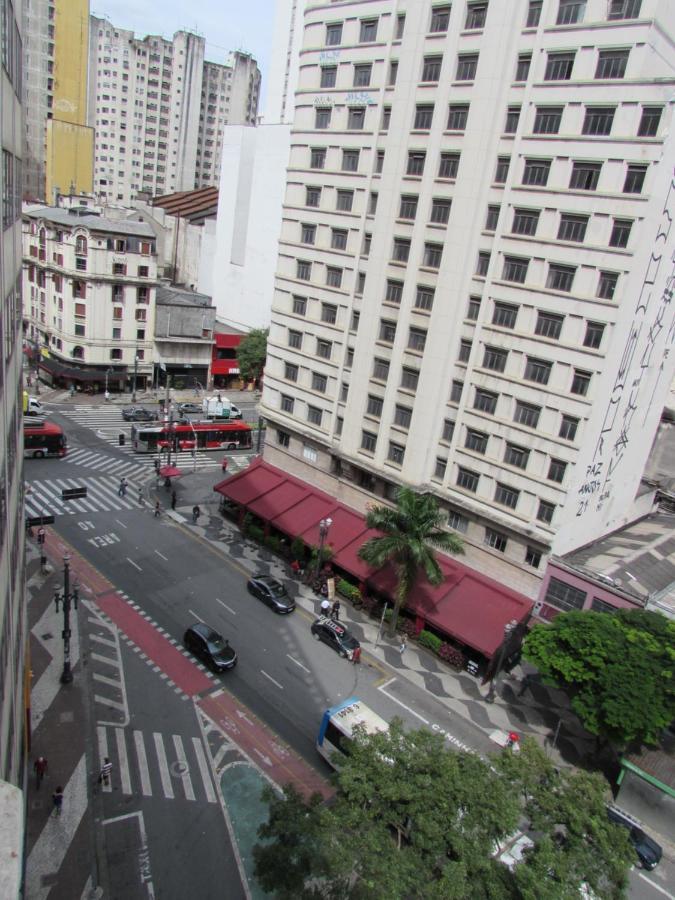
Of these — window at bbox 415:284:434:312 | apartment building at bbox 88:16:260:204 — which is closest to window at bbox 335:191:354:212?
window at bbox 415:284:434:312

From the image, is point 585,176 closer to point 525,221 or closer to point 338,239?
point 525,221

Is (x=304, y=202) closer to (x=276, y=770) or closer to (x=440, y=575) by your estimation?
(x=440, y=575)

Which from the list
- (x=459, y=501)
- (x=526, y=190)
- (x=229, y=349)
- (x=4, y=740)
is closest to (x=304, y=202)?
(x=526, y=190)

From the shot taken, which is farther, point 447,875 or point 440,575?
point 440,575

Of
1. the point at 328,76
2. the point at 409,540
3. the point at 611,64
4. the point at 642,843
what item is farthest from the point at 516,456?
the point at 328,76

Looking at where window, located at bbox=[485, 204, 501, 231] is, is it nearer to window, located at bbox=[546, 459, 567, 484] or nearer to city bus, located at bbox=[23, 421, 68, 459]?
window, located at bbox=[546, 459, 567, 484]

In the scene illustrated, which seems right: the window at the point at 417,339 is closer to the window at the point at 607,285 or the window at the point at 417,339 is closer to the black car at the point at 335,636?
the window at the point at 607,285

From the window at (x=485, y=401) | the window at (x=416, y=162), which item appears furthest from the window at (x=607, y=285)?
the window at (x=416, y=162)
